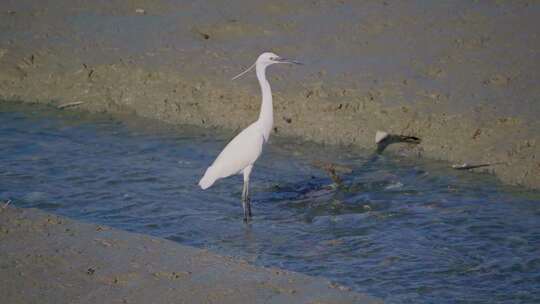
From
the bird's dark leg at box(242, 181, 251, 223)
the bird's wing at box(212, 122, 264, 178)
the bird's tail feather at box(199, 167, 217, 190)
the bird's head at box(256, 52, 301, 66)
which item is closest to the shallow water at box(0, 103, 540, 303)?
the bird's dark leg at box(242, 181, 251, 223)

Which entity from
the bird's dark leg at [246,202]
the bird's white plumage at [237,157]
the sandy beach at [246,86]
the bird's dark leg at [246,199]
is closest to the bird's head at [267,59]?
the bird's white plumage at [237,157]

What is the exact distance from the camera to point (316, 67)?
10703 mm

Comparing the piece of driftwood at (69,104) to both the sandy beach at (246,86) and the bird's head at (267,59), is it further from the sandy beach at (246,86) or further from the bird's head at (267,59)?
the bird's head at (267,59)

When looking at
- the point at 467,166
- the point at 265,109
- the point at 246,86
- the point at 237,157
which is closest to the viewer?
the point at 237,157

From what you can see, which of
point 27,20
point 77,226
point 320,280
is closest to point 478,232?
point 320,280

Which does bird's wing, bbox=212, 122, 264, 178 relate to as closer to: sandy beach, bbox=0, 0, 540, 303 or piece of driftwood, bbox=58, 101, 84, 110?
sandy beach, bbox=0, 0, 540, 303

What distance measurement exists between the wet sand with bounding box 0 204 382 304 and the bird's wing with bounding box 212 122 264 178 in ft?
4.21

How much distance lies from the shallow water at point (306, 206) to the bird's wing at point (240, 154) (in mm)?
374

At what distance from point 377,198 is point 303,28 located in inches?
170

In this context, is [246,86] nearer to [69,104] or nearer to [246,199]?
[69,104]

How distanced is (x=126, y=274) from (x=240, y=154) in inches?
85.5

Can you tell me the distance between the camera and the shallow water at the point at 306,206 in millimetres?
6516

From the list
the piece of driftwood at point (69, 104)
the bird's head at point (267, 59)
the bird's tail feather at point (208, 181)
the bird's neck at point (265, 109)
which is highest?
the bird's head at point (267, 59)

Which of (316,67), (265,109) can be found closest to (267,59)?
(265,109)
